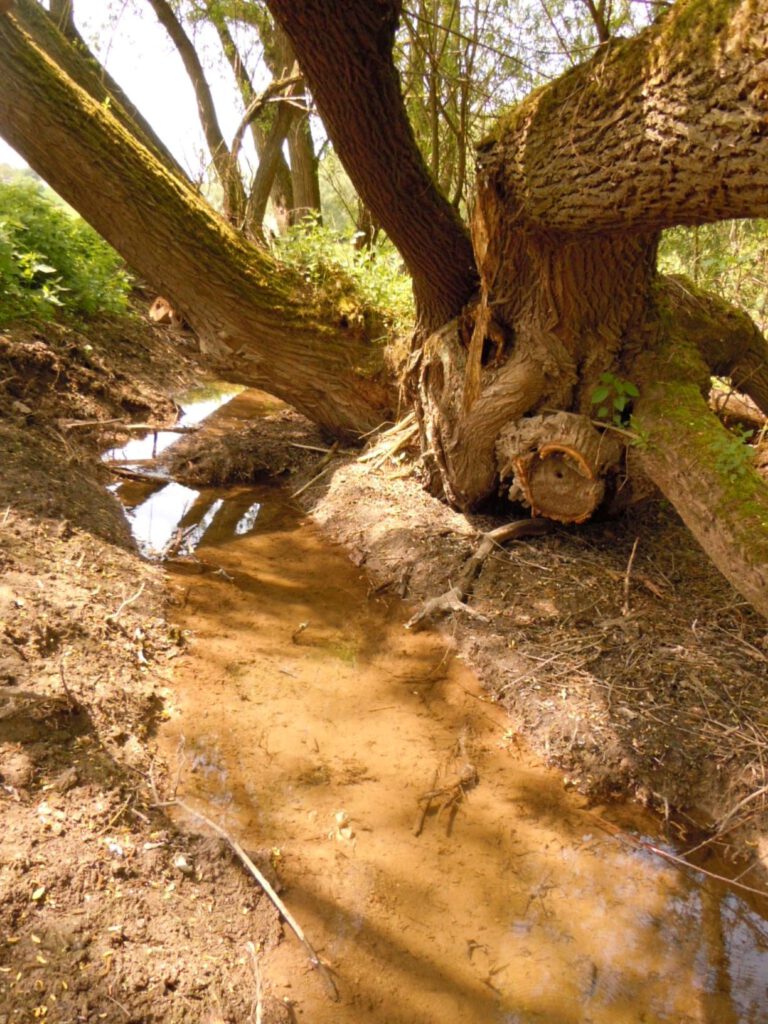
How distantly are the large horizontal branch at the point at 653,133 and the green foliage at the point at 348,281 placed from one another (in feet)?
7.29

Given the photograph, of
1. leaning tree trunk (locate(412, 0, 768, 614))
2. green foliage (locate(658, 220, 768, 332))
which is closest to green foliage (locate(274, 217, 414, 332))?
leaning tree trunk (locate(412, 0, 768, 614))

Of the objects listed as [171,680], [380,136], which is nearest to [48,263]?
[380,136]

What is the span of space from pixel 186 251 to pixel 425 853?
402cm

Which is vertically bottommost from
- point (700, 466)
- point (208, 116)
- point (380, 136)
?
point (700, 466)

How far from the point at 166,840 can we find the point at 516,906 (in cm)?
122

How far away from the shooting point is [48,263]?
676 centimetres

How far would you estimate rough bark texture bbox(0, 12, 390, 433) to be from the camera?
13.4 feet

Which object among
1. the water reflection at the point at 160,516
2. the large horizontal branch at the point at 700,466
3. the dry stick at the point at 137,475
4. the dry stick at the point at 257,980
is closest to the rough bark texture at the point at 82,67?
the dry stick at the point at 137,475

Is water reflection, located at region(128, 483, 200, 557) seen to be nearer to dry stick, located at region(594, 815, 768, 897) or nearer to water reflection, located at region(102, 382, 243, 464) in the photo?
water reflection, located at region(102, 382, 243, 464)

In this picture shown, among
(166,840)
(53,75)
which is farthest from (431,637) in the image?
(53,75)

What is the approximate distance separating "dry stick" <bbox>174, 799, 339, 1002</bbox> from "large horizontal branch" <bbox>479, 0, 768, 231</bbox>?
2774 mm

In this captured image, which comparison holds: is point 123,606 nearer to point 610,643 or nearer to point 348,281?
point 610,643

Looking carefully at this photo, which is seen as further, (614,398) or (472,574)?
(472,574)

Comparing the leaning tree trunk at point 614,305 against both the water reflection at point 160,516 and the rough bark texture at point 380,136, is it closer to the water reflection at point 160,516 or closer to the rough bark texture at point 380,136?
the rough bark texture at point 380,136
